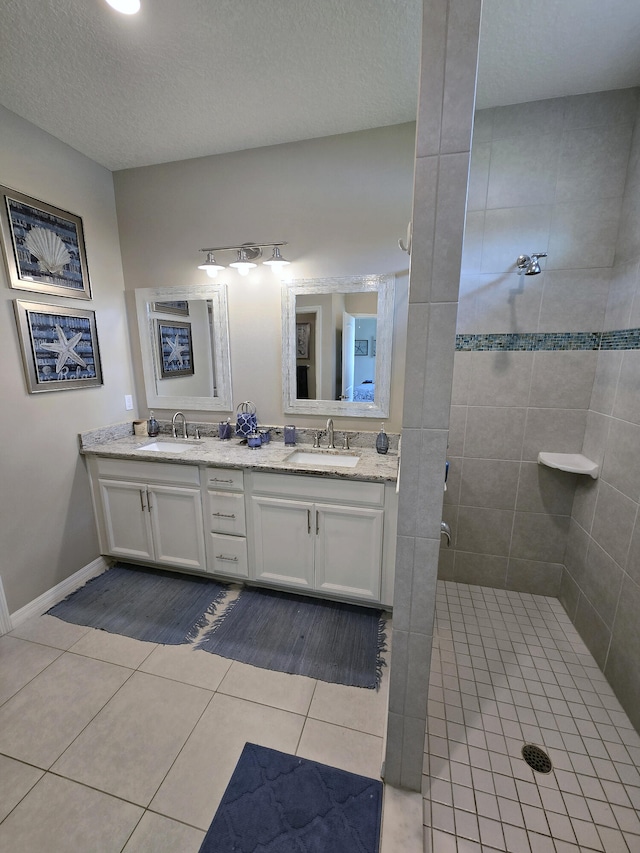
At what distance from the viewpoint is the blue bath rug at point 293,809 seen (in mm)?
1091

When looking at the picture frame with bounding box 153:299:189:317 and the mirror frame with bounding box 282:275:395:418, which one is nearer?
the mirror frame with bounding box 282:275:395:418

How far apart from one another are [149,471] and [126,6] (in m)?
2.10

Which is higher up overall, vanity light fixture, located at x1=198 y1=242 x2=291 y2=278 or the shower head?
vanity light fixture, located at x1=198 y1=242 x2=291 y2=278

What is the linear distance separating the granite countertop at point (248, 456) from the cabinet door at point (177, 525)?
9.1 inches

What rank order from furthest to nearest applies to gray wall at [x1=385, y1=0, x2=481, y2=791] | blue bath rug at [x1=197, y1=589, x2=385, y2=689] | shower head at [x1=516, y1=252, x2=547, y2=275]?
shower head at [x1=516, y1=252, x2=547, y2=275] < blue bath rug at [x1=197, y1=589, x2=385, y2=689] < gray wall at [x1=385, y1=0, x2=481, y2=791]

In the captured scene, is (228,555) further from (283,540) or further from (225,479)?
(225,479)

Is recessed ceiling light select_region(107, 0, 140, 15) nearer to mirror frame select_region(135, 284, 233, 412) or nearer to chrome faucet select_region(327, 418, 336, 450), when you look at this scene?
mirror frame select_region(135, 284, 233, 412)

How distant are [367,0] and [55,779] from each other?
121 inches

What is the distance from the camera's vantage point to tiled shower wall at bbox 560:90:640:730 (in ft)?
4.99

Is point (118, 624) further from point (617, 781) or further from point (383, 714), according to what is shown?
point (617, 781)

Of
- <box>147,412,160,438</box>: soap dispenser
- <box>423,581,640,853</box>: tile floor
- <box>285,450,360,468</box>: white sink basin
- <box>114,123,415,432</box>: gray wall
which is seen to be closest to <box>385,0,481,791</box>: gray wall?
<box>423,581,640,853</box>: tile floor

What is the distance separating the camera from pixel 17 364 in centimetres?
193

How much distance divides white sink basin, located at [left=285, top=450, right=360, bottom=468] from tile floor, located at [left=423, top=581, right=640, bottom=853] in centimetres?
109

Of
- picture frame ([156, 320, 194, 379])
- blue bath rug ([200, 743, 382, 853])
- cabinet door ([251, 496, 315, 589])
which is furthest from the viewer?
picture frame ([156, 320, 194, 379])
